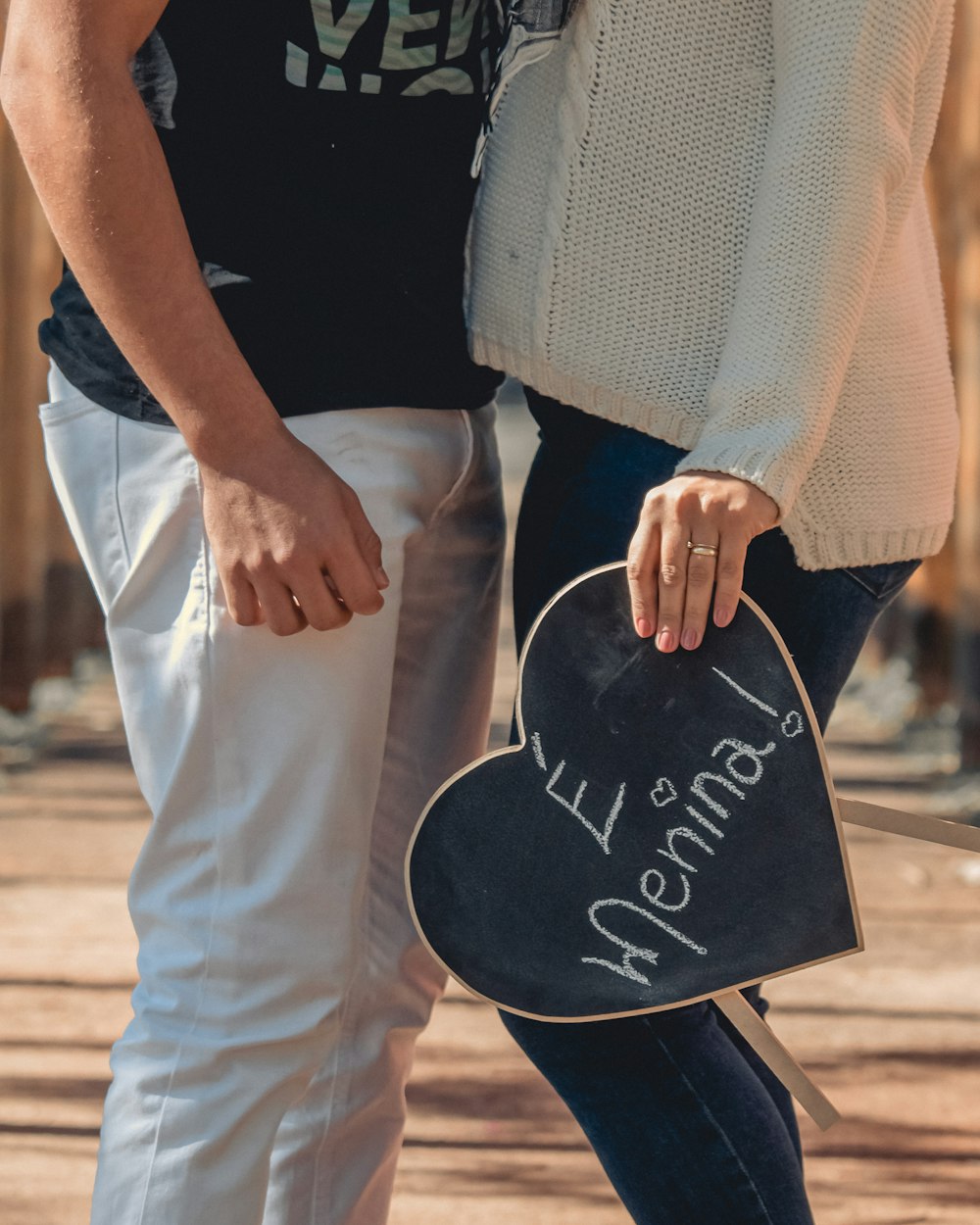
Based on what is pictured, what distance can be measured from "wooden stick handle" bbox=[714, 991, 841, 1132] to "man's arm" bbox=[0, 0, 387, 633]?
40 centimetres

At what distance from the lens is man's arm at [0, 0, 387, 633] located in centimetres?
103

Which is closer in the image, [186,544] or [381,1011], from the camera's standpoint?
[186,544]

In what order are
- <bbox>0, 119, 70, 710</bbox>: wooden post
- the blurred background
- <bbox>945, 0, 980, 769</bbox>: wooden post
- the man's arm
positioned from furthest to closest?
1. <bbox>0, 119, 70, 710</bbox>: wooden post
2. <bbox>945, 0, 980, 769</bbox>: wooden post
3. the blurred background
4. the man's arm

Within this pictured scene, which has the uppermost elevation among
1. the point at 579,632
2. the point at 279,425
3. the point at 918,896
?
the point at 279,425

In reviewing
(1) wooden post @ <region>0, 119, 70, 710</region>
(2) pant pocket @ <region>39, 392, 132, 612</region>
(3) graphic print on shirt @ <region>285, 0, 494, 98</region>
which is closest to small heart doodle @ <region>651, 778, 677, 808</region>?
(2) pant pocket @ <region>39, 392, 132, 612</region>

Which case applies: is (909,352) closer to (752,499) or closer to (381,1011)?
(752,499)

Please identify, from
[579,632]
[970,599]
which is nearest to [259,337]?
[579,632]

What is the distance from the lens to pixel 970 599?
3625mm

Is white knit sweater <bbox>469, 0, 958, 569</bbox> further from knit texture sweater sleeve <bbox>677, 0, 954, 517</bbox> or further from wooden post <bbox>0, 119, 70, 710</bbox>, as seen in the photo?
wooden post <bbox>0, 119, 70, 710</bbox>

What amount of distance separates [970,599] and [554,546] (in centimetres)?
264

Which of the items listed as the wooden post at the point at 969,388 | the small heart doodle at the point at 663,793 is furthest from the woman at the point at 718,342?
the wooden post at the point at 969,388

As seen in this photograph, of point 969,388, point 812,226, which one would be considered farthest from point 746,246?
point 969,388

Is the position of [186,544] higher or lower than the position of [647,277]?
lower

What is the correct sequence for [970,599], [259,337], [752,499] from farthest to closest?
[970,599] → [259,337] → [752,499]
